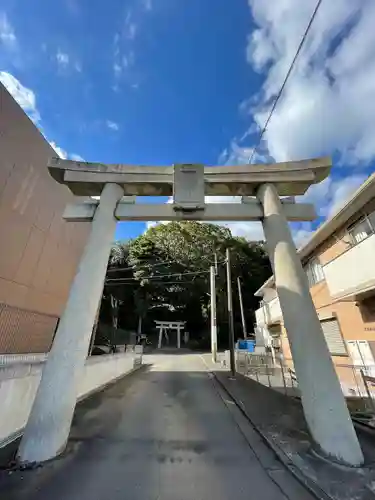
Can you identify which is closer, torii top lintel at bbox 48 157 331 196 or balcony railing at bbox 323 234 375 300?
torii top lintel at bbox 48 157 331 196

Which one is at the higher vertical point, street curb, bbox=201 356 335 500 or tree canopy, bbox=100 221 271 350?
tree canopy, bbox=100 221 271 350

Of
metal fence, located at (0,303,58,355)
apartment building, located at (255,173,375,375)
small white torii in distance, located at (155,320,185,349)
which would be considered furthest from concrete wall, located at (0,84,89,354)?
small white torii in distance, located at (155,320,185,349)

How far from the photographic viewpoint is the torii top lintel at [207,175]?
17.0 ft

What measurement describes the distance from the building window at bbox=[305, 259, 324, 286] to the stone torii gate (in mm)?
7352

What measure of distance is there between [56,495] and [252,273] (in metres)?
33.4

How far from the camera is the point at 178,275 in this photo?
31109 mm

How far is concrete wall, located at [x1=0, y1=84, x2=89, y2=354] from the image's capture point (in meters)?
7.23

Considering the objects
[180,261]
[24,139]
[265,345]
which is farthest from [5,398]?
[180,261]

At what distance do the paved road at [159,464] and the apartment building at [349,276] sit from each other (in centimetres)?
473

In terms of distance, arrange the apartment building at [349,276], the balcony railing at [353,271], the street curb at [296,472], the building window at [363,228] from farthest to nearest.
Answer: the building window at [363,228] < the apartment building at [349,276] < the balcony railing at [353,271] < the street curb at [296,472]

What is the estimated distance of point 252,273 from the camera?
3434cm

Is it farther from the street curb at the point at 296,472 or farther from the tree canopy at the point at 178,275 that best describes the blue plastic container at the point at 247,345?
the street curb at the point at 296,472

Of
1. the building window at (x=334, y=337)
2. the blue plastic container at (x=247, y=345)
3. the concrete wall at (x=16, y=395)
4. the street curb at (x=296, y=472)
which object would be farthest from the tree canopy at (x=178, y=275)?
the street curb at (x=296, y=472)

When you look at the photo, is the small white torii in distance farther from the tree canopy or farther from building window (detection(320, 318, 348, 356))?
building window (detection(320, 318, 348, 356))
